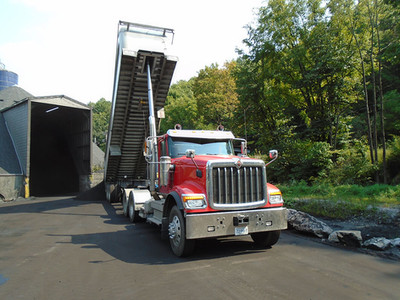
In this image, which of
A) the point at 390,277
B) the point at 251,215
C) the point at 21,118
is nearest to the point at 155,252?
the point at 251,215

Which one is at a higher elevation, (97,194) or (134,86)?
(134,86)

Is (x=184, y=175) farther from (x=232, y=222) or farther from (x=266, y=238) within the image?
(x=266, y=238)

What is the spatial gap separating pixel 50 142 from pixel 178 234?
29625 millimetres

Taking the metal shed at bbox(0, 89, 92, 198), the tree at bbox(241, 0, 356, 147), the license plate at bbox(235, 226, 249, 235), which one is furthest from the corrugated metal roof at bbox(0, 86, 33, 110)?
the license plate at bbox(235, 226, 249, 235)

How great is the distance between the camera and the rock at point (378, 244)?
18.2ft

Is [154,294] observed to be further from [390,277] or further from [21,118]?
[21,118]

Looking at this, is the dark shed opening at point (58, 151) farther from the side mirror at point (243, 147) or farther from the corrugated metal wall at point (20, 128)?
the side mirror at point (243, 147)

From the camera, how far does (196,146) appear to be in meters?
7.05

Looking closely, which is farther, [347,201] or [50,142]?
[50,142]

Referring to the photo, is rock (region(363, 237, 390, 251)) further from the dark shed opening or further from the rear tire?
the dark shed opening

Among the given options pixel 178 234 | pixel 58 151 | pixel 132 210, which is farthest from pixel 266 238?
pixel 58 151

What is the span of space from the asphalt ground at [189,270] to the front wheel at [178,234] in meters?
0.16

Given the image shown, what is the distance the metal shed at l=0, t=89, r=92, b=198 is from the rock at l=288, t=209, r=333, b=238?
19.6 meters

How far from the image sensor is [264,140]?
17.6m
